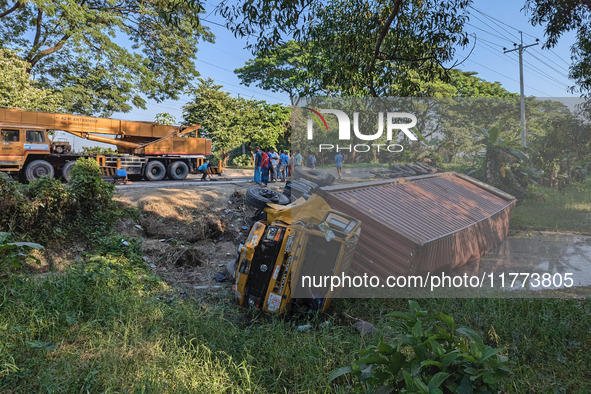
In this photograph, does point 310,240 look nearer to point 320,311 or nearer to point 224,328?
point 320,311

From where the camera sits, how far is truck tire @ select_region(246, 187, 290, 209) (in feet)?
25.4

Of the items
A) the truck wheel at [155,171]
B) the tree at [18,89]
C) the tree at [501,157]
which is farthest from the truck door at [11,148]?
the tree at [501,157]

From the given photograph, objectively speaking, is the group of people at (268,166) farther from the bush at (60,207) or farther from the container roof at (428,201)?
the container roof at (428,201)

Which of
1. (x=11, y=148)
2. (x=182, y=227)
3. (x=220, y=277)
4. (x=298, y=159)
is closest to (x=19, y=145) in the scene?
(x=11, y=148)

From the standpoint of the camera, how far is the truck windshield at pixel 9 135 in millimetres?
11945

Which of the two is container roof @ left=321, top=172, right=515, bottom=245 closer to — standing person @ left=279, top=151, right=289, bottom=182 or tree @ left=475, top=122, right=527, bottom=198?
tree @ left=475, top=122, right=527, bottom=198

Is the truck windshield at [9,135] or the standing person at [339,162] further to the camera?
the truck windshield at [9,135]

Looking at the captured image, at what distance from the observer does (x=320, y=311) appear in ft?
14.8

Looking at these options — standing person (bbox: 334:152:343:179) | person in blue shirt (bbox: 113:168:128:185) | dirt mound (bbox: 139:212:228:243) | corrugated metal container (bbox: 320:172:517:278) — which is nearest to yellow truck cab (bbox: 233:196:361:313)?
corrugated metal container (bbox: 320:172:517:278)

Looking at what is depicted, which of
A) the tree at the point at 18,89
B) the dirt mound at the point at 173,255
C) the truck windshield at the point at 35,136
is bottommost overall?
the dirt mound at the point at 173,255

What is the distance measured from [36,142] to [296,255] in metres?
12.0

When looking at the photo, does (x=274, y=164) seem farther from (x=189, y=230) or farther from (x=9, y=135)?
(x=9, y=135)

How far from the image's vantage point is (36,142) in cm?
1277

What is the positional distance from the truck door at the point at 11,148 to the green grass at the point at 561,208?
44.3 ft
